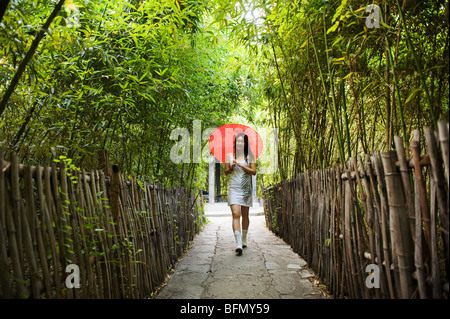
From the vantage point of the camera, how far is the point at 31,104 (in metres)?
2.33

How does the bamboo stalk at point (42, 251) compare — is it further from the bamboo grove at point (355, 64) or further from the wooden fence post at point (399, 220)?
the bamboo grove at point (355, 64)

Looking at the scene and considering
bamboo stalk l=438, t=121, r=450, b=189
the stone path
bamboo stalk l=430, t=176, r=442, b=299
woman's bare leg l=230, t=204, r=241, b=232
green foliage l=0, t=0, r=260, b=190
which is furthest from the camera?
woman's bare leg l=230, t=204, r=241, b=232

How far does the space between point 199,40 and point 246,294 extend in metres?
2.56

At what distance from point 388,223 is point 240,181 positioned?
7.92ft

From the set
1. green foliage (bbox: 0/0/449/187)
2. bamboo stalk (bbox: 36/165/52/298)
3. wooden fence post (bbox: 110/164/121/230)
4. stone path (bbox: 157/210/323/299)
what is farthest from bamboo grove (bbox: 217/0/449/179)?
bamboo stalk (bbox: 36/165/52/298)

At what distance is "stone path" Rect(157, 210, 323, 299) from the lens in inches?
94.9

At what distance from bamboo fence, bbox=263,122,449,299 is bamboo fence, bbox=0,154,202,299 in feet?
4.74

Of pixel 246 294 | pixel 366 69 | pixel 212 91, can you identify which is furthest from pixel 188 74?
pixel 246 294

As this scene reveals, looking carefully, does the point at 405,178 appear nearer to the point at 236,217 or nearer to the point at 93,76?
the point at 93,76

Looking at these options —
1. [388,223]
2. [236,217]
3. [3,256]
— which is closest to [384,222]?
[388,223]

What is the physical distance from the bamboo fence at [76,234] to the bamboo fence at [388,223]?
145 centimetres

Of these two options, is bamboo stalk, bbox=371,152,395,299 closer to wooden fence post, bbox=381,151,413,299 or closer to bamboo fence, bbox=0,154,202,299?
wooden fence post, bbox=381,151,413,299

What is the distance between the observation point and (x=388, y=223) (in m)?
1.57

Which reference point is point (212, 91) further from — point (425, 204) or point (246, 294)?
point (425, 204)
